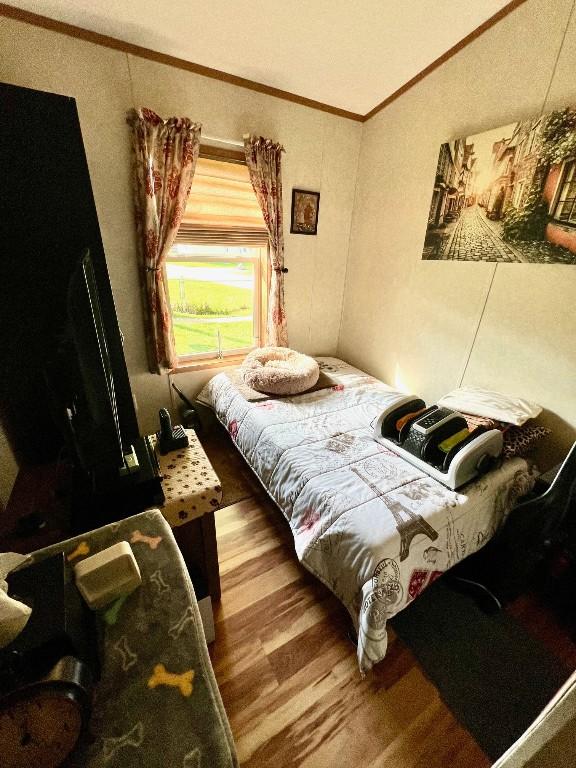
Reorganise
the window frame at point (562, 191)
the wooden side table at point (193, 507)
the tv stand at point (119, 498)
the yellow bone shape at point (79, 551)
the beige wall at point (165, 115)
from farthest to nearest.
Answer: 1. the beige wall at point (165, 115)
2. the window frame at point (562, 191)
3. the wooden side table at point (193, 507)
4. the tv stand at point (119, 498)
5. the yellow bone shape at point (79, 551)

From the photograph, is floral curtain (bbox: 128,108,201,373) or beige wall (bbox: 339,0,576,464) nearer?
beige wall (bbox: 339,0,576,464)

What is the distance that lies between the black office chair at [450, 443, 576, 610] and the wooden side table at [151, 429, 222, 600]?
1.18 meters

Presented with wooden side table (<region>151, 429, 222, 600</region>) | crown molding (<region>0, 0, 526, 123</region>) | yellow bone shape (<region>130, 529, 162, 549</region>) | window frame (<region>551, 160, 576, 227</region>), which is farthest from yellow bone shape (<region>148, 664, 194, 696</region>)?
crown molding (<region>0, 0, 526, 123</region>)

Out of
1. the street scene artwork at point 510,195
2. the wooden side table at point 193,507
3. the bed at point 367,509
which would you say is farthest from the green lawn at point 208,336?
the street scene artwork at point 510,195

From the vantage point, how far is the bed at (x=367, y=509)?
1.08 metres

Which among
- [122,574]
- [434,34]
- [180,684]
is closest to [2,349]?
[122,574]

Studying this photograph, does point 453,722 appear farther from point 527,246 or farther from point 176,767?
point 527,246

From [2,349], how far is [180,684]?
4.54 ft

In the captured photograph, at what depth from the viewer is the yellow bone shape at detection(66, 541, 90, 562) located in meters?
0.71

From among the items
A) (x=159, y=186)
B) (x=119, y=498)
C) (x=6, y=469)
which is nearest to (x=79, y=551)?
(x=119, y=498)

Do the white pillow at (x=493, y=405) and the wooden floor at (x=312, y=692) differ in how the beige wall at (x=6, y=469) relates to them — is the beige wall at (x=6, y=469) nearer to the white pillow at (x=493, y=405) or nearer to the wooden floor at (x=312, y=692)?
the wooden floor at (x=312, y=692)

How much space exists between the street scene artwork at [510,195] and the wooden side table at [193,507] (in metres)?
1.98

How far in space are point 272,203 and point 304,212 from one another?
355 mm

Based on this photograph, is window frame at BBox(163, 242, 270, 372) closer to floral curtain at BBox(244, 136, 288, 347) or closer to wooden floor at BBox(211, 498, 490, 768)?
floral curtain at BBox(244, 136, 288, 347)
